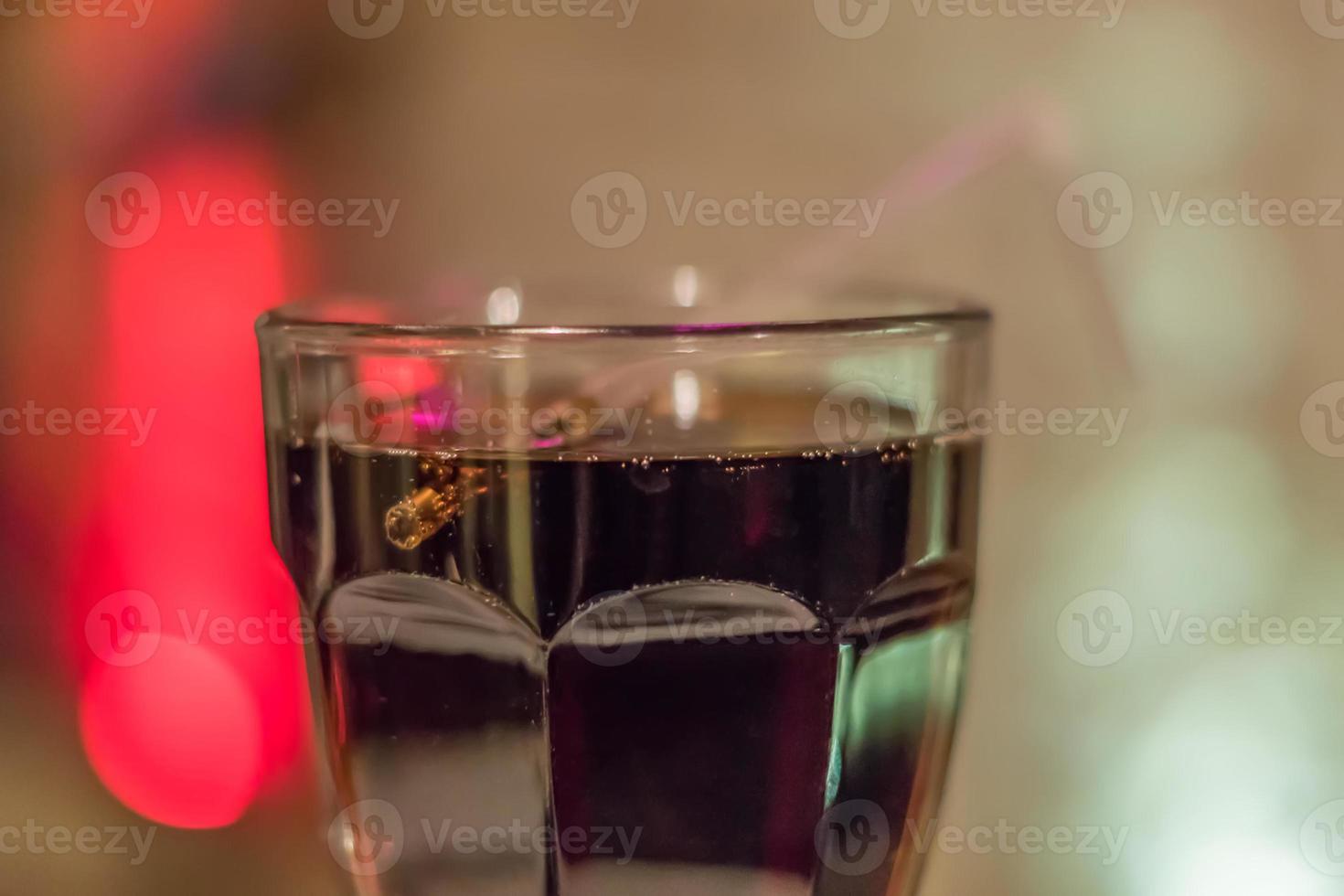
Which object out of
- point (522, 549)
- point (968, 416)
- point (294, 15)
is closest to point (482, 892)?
point (522, 549)

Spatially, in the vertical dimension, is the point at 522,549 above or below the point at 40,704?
above

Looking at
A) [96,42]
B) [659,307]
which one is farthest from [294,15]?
[659,307]

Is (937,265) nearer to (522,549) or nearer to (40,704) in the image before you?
(522,549)

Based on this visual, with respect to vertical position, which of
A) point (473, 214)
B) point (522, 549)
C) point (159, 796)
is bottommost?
point (159, 796)

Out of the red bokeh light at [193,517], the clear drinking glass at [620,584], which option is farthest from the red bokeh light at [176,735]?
the clear drinking glass at [620,584]

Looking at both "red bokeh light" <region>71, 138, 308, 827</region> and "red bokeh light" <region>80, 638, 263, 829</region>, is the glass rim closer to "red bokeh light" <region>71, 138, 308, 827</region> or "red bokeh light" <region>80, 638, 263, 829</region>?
"red bokeh light" <region>71, 138, 308, 827</region>

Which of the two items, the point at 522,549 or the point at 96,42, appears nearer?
the point at 522,549

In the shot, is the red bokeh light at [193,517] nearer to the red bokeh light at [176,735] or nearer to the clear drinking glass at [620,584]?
the red bokeh light at [176,735]
